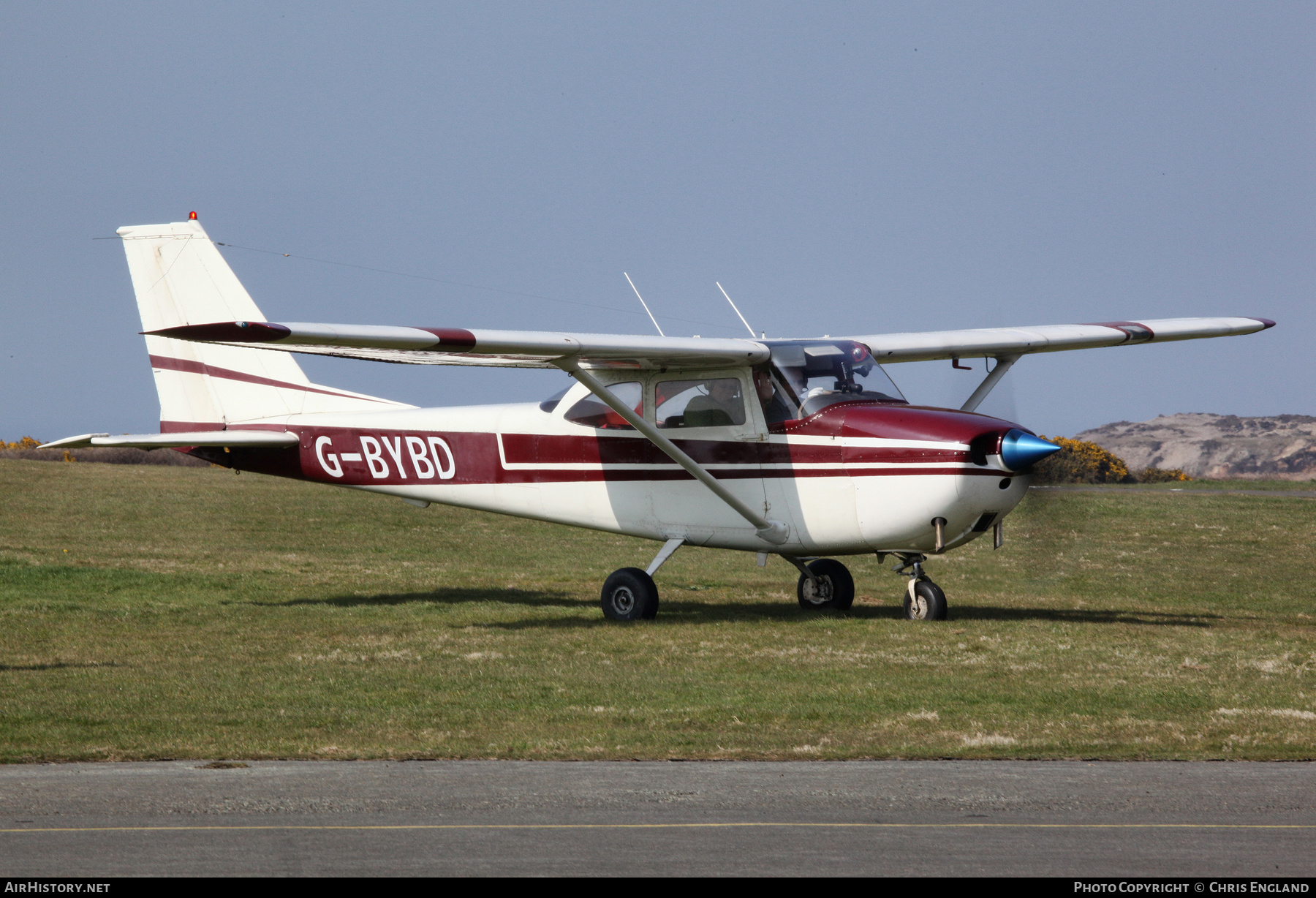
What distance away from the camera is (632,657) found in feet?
39.5

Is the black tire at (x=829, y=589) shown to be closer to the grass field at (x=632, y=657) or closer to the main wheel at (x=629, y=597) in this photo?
the grass field at (x=632, y=657)

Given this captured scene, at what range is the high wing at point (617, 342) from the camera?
11203 mm

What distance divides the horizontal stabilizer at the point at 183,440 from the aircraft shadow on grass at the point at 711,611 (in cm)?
213

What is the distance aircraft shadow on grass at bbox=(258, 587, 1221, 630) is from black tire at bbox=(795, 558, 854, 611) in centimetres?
15

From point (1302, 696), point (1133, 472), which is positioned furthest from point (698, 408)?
point (1133, 472)

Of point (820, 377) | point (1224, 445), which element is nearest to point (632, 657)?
point (820, 377)

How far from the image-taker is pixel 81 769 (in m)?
7.70

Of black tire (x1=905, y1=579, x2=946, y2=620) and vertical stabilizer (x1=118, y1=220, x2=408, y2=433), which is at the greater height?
vertical stabilizer (x1=118, y1=220, x2=408, y2=433)

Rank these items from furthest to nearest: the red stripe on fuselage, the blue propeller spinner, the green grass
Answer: the green grass → the red stripe on fuselage → the blue propeller spinner

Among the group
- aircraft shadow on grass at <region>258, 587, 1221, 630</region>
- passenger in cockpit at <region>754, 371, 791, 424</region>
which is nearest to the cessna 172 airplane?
passenger in cockpit at <region>754, 371, 791, 424</region>

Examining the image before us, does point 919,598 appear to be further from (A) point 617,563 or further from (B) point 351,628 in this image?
(A) point 617,563

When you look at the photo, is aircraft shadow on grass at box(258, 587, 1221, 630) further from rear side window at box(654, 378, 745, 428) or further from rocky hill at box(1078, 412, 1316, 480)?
rocky hill at box(1078, 412, 1316, 480)

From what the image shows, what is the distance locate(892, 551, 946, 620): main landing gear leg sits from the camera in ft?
45.4

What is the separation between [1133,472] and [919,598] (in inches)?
1637
